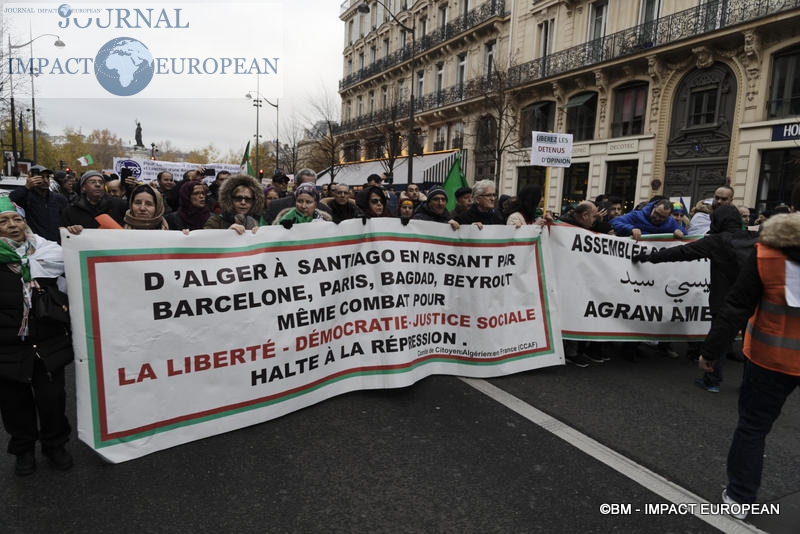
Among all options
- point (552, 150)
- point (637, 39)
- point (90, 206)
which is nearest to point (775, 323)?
point (90, 206)

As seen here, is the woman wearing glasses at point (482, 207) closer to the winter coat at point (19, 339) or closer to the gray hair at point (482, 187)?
the gray hair at point (482, 187)

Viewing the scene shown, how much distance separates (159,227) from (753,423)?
12.7 feet

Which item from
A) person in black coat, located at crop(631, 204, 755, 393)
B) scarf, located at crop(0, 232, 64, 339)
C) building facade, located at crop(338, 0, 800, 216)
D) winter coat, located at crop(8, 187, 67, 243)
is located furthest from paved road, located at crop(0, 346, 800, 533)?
building facade, located at crop(338, 0, 800, 216)

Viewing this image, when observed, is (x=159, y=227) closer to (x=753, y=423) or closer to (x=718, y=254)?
(x=753, y=423)

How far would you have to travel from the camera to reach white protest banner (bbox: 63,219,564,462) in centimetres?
300

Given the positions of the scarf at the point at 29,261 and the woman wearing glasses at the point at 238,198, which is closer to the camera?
the scarf at the point at 29,261

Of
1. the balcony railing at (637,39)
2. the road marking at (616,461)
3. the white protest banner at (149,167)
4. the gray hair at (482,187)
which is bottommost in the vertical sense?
the road marking at (616,461)

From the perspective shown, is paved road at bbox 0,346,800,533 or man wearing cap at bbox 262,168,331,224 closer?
paved road at bbox 0,346,800,533

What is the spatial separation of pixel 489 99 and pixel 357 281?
68.8ft

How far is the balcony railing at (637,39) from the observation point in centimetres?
1655

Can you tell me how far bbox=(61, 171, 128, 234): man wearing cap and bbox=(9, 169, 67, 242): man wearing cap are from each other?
1.09m

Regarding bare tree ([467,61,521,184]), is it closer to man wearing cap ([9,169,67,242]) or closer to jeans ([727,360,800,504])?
man wearing cap ([9,169,67,242])

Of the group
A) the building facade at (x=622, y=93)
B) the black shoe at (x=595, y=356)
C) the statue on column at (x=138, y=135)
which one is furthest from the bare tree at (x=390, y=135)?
the statue on column at (x=138, y=135)

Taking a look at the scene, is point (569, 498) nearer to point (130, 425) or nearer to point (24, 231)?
point (130, 425)
